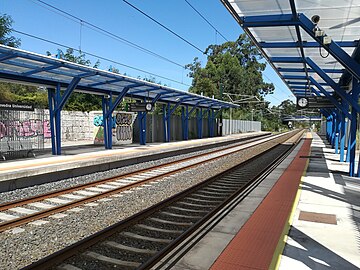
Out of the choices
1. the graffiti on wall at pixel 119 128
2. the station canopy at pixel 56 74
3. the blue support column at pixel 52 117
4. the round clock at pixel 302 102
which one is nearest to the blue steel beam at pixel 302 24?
the round clock at pixel 302 102

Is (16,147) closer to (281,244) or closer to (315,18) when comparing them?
(315,18)

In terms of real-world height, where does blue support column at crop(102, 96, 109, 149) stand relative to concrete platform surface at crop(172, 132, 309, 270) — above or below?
above

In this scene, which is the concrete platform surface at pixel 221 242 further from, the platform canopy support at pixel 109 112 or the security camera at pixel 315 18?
the platform canopy support at pixel 109 112

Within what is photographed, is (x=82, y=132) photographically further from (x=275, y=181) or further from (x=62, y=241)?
(x=62, y=241)

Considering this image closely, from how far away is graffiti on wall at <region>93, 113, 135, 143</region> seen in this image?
84.1ft

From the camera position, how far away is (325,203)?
7.57 metres

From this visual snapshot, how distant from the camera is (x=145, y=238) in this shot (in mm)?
5465

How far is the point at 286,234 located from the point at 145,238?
7.51 ft

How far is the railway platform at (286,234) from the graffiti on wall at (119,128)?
18041 millimetres

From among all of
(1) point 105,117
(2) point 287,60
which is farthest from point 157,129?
(2) point 287,60

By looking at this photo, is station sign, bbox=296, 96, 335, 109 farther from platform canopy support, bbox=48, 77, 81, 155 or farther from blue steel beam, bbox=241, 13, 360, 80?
platform canopy support, bbox=48, 77, 81, 155

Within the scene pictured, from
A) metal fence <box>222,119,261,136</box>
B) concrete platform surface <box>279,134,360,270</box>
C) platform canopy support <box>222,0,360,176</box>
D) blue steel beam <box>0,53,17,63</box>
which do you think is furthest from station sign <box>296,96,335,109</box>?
metal fence <box>222,119,261,136</box>

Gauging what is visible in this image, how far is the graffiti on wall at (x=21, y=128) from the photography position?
14.9 m

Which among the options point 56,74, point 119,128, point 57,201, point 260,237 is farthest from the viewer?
point 119,128
